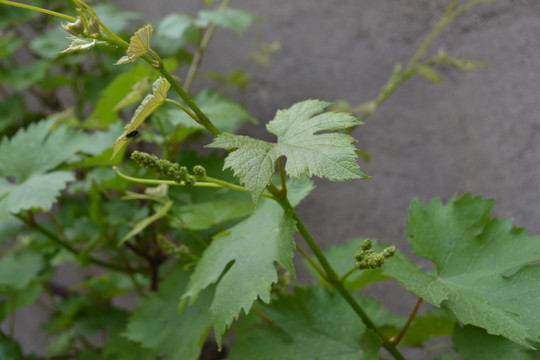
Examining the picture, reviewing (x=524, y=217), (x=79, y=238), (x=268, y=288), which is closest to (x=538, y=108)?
(x=524, y=217)

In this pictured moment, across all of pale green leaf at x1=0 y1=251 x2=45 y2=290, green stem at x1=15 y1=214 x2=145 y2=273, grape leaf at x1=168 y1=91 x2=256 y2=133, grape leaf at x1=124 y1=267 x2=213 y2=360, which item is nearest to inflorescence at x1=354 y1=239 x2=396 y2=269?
grape leaf at x1=124 y1=267 x2=213 y2=360

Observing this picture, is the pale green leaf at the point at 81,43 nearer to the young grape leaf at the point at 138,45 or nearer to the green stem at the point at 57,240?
the young grape leaf at the point at 138,45

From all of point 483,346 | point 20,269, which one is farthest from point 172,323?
point 20,269

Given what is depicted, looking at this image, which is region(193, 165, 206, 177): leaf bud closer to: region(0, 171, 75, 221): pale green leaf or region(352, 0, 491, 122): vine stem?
region(0, 171, 75, 221): pale green leaf

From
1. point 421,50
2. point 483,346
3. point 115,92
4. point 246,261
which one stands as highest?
point 421,50

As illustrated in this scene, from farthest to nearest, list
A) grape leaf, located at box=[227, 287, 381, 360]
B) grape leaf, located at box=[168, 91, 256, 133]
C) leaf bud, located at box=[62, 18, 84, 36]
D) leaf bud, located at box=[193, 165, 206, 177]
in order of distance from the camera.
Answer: grape leaf, located at box=[168, 91, 256, 133] → grape leaf, located at box=[227, 287, 381, 360] → leaf bud, located at box=[193, 165, 206, 177] → leaf bud, located at box=[62, 18, 84, 36]

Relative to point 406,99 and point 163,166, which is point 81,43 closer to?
point 163,166
